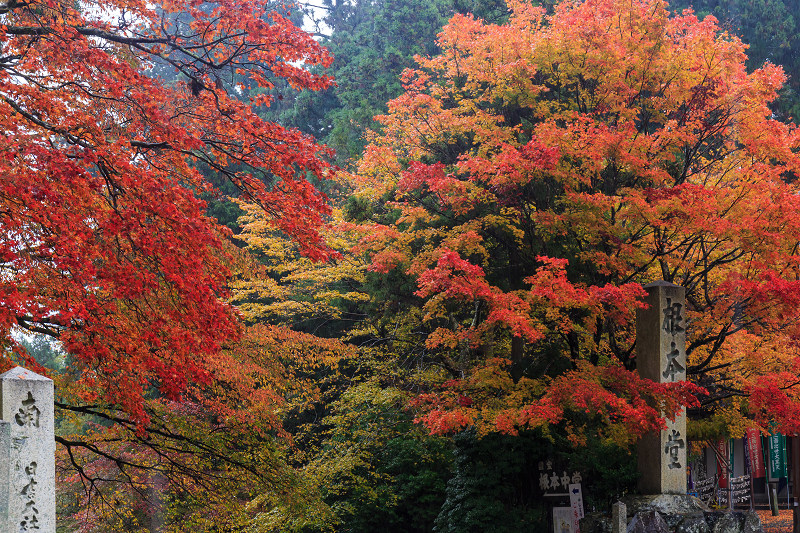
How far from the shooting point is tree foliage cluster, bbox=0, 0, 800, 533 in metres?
6.53

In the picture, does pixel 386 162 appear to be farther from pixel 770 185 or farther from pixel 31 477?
pixel 31 477

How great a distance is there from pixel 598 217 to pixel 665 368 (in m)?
2.17

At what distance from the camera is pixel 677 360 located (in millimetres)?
9383

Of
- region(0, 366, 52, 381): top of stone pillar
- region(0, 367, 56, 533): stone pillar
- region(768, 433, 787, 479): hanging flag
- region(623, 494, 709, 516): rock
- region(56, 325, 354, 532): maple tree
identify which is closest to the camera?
region(0, 367, 56, 533): stone pillar

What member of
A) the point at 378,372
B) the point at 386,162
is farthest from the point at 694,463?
the point at 386,162

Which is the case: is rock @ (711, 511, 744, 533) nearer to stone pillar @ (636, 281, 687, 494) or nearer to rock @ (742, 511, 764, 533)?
rock @ (742, 511, 764, 533)

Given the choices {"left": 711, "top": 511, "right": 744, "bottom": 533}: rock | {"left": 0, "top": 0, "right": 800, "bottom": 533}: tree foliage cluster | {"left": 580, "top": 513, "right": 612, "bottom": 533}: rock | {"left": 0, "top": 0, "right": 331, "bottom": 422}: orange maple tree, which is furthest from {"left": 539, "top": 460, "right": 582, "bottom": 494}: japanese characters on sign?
{"left": 0, "top": 0, "right": 331, "bottom": 422}: orange maple tree

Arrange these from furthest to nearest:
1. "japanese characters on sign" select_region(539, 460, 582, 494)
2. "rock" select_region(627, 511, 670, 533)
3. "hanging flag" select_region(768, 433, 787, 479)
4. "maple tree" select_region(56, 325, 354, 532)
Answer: "hanging flag" select_region(768, 433, 787, 479)
"japanese characters on sign" select_region(539, 460, 582, 494)
"maple tree" select_region(56, 325, 354, 532)
"rock" select_region(627, 511, 670, 533)

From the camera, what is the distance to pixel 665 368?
30.6ft

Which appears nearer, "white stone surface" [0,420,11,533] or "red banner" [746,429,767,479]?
"white stone surface" [0,420,11,533]

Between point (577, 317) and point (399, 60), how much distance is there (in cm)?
1601

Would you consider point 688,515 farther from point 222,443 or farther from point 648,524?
point 222,443

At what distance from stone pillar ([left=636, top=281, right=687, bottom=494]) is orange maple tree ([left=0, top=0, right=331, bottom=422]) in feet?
14.5

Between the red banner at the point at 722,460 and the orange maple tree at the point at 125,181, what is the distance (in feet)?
48.0
